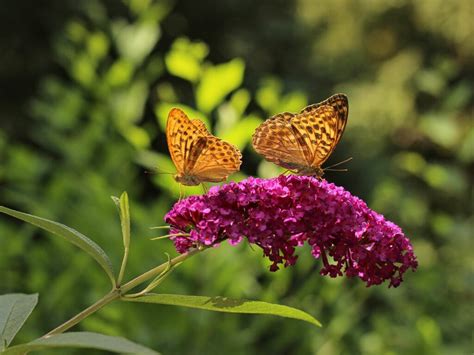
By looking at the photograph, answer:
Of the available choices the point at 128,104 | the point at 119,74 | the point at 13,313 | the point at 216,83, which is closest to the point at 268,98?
the point at 216,83

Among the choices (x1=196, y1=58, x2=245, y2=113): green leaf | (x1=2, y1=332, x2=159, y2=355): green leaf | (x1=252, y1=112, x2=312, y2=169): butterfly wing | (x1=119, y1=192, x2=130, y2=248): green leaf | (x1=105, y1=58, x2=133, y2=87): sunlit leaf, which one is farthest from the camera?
(x1=105, y1=58, x2=133, y2=87): sunlit leaf

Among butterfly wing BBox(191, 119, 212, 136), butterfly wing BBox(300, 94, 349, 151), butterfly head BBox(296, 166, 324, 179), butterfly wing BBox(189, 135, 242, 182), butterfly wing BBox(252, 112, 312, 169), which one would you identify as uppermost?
butterfly wing BBox(300, 94, 349, 151)

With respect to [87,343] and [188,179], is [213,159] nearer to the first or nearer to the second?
[188,179]

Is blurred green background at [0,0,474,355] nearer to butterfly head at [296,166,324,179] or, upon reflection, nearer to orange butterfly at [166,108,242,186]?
orange butterfly at [166,108,242,186]

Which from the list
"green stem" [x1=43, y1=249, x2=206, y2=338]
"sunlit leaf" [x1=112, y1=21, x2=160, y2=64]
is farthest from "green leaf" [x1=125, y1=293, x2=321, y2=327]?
"sunlit leaf" [x1=112, y1=21, x2=160, y2=64]

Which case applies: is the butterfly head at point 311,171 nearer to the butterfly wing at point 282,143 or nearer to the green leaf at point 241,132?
the butterfly wing at point 282,143

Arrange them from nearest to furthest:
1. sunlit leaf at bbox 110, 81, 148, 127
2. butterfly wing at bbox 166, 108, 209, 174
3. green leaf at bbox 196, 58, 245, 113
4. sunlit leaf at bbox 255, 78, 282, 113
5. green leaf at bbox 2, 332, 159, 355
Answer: green leaf at bbox 2, 332, 159, 355 → butterfly wing at bbox 166, 108, 209, 174 → green leaf at bbox 196, 58, 245, 113 → sunlit leaf at bbox 255, 78, 282, 113 → sunlit leaf at bbox 110, 81, 148, 127

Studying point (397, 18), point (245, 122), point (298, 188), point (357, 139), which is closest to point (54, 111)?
point (245, 122)

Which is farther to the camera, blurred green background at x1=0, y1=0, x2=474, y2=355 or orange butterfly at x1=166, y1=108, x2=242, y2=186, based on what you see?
blurred green background at x1=0, y1=0, x2=474, y2=355
